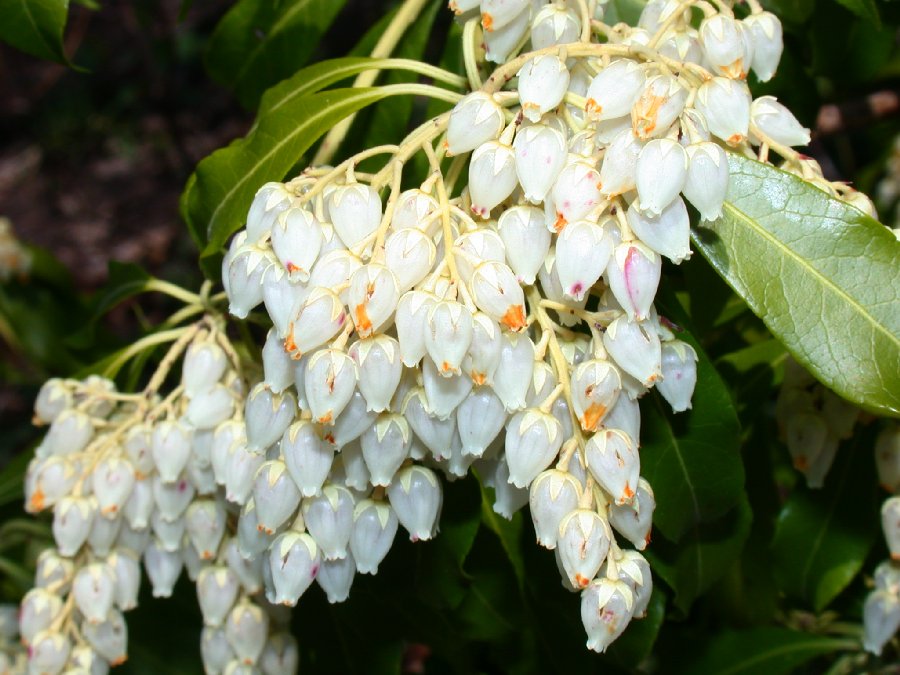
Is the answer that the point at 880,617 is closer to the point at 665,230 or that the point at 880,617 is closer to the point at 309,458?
the point at 665,230

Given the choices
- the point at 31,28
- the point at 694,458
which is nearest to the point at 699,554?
the point at 694,458

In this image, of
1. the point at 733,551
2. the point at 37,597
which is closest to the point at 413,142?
the point at 733,551

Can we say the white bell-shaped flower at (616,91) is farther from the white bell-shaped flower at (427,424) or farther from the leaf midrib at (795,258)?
the white bell-shaped flower at (427,424)

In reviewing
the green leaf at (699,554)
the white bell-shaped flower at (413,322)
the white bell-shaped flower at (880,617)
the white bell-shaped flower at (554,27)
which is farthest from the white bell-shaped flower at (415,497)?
the white bell-shaped flower at (880,617)

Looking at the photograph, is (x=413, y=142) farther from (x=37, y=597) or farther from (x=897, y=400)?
(x=37, y=597)

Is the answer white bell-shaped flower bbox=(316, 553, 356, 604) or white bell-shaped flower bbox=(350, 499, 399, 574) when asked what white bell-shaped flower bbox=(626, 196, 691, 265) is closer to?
white bell-shaped flower bbox=(350, 499, 399, 574)

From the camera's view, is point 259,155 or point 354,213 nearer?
point 354,213

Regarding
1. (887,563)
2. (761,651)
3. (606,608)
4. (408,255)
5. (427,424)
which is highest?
(408,255)

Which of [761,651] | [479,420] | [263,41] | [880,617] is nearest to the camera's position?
[479,420]
